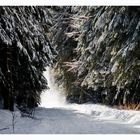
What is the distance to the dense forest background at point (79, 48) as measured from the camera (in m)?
7.99

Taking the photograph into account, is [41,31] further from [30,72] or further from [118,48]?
[118,48]

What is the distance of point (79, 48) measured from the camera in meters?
11.0

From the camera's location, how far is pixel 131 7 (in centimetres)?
785

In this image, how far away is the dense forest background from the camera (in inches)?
314

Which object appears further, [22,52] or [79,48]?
[79,48]

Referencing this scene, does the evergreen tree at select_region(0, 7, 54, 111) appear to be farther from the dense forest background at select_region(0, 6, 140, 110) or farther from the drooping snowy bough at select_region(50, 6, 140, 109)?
the drooping snowy bough at select_region(50, 6, 140, 109)

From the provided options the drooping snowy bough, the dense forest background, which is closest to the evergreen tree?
the dense forest background

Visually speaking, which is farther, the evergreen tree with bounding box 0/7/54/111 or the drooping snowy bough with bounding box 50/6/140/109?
the drooping snowy bough with bounding box 50/6/140/109

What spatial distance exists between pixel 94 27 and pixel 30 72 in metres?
1.50

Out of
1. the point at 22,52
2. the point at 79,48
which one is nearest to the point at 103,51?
the point at 79,48

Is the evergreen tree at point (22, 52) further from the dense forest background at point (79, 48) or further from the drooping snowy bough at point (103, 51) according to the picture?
the drooping snowy bough at point (103, 51)

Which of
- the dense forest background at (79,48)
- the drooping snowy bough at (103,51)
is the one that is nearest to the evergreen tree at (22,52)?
the dense forest background at (79,48)

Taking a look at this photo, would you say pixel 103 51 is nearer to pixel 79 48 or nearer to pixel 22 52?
pixel 79 48
